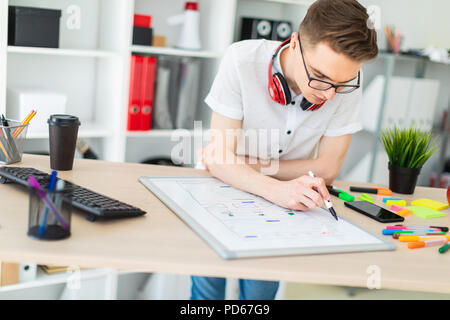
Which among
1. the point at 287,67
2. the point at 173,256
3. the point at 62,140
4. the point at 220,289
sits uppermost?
the point at 287,67

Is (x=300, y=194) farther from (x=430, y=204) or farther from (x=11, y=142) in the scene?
(x=11, y=142)

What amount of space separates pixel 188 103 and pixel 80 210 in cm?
155

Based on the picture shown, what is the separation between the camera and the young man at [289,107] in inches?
46.7

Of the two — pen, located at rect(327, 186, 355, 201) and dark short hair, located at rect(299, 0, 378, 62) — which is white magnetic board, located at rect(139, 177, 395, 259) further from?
dark short hair, located at rect(299, 0, 378, 62)

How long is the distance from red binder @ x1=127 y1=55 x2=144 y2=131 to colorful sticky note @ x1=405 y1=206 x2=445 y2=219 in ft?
4.71

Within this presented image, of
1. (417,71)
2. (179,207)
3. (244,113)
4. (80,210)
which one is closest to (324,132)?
(244,113)

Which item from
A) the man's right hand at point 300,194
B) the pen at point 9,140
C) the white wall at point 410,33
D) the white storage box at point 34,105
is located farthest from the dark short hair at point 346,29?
the white wall at point 410,33

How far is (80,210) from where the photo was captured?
3.32 feet

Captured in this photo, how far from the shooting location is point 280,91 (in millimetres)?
1441

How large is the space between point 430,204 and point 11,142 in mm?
1154

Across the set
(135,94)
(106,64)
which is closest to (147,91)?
(135,94)

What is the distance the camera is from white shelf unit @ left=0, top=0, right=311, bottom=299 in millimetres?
2229

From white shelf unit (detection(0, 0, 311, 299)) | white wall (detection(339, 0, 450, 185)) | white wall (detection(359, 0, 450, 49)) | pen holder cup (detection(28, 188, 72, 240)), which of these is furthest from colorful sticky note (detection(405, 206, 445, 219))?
white wall (detection(359, 0, 450, 49))

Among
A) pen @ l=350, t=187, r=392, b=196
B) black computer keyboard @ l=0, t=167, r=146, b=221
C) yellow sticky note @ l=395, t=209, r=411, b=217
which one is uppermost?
black computer keyboard @ l=0, t=167, r=146, b=221
